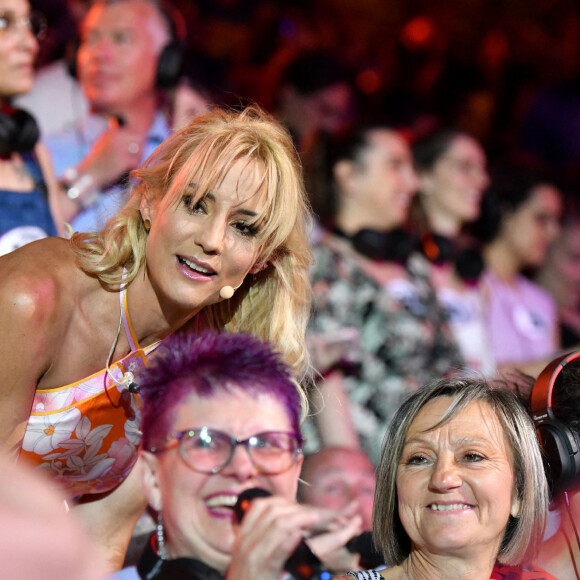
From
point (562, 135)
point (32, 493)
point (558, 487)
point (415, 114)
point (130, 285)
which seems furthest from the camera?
point (562, 135)

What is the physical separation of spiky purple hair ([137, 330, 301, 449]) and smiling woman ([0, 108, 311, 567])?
357mm

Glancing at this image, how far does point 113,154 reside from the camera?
10.2 feet

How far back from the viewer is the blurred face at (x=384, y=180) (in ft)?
11.4

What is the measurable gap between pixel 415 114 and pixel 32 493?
153 inches

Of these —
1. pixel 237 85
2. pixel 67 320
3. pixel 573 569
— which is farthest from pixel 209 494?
pixel 237 85

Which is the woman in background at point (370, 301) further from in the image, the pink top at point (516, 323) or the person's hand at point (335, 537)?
the person's hand at point (335, 537)

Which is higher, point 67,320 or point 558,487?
point 67,320

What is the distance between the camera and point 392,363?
10.3 ft

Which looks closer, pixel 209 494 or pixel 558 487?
pixel 209 494

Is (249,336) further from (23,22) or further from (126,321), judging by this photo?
(23,22)

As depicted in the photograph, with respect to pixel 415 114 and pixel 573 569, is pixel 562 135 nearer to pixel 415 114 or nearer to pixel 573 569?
pixel 415 114

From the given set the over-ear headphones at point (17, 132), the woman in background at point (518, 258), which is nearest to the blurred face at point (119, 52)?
the over-ear headphones at point (17, 132)

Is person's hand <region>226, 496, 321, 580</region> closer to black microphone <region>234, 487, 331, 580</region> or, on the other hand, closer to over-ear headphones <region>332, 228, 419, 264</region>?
black microphone <region>234, 487, 331, 580</region>

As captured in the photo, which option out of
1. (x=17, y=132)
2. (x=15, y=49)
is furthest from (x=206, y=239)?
(x=15, y=49)
